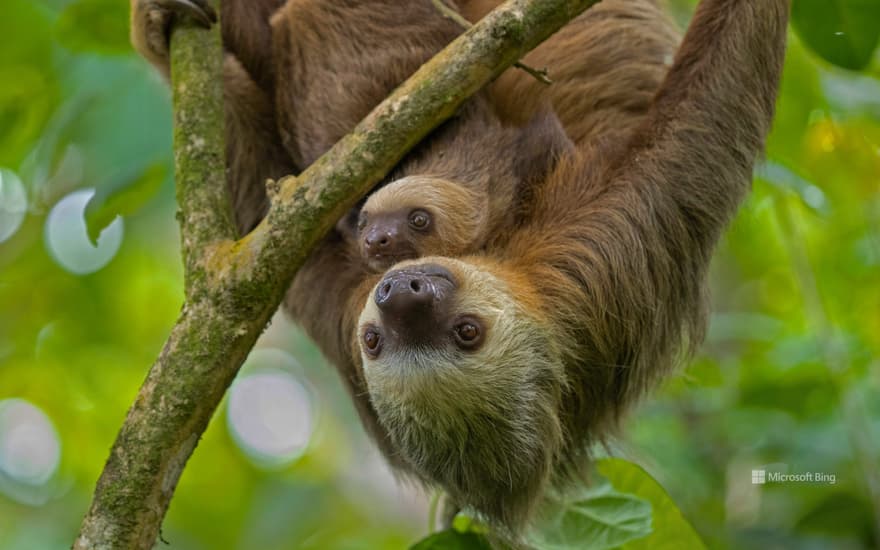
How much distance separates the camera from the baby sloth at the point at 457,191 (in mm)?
5027

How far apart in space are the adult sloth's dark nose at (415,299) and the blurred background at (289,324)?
5.29 feet

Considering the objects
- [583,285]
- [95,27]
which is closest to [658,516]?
[583,285]

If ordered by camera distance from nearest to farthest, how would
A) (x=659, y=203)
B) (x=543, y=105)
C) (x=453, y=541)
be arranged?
(x=659, y=203)
(x=453, y=541)
(x=543, y=105)

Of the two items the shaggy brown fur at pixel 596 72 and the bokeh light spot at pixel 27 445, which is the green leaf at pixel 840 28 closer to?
the shaggy brown fur at pixel 596 72

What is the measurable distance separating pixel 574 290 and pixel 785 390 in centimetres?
320

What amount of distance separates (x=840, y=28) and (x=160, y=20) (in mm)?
3452

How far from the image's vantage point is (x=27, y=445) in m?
13.1

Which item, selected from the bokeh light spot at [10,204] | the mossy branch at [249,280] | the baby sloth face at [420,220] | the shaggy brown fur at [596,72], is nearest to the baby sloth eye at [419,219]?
the baby sloth face at [420,220]

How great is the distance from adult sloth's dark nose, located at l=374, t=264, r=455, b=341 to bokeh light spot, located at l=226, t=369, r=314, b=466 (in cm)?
971

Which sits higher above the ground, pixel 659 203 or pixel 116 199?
pixel 116 199

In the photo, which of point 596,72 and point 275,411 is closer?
point 596,72

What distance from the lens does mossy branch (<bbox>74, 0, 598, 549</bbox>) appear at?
154 inches

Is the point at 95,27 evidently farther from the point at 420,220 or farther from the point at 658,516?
the point at 658,516

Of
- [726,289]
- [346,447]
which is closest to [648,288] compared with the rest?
[726,289]
